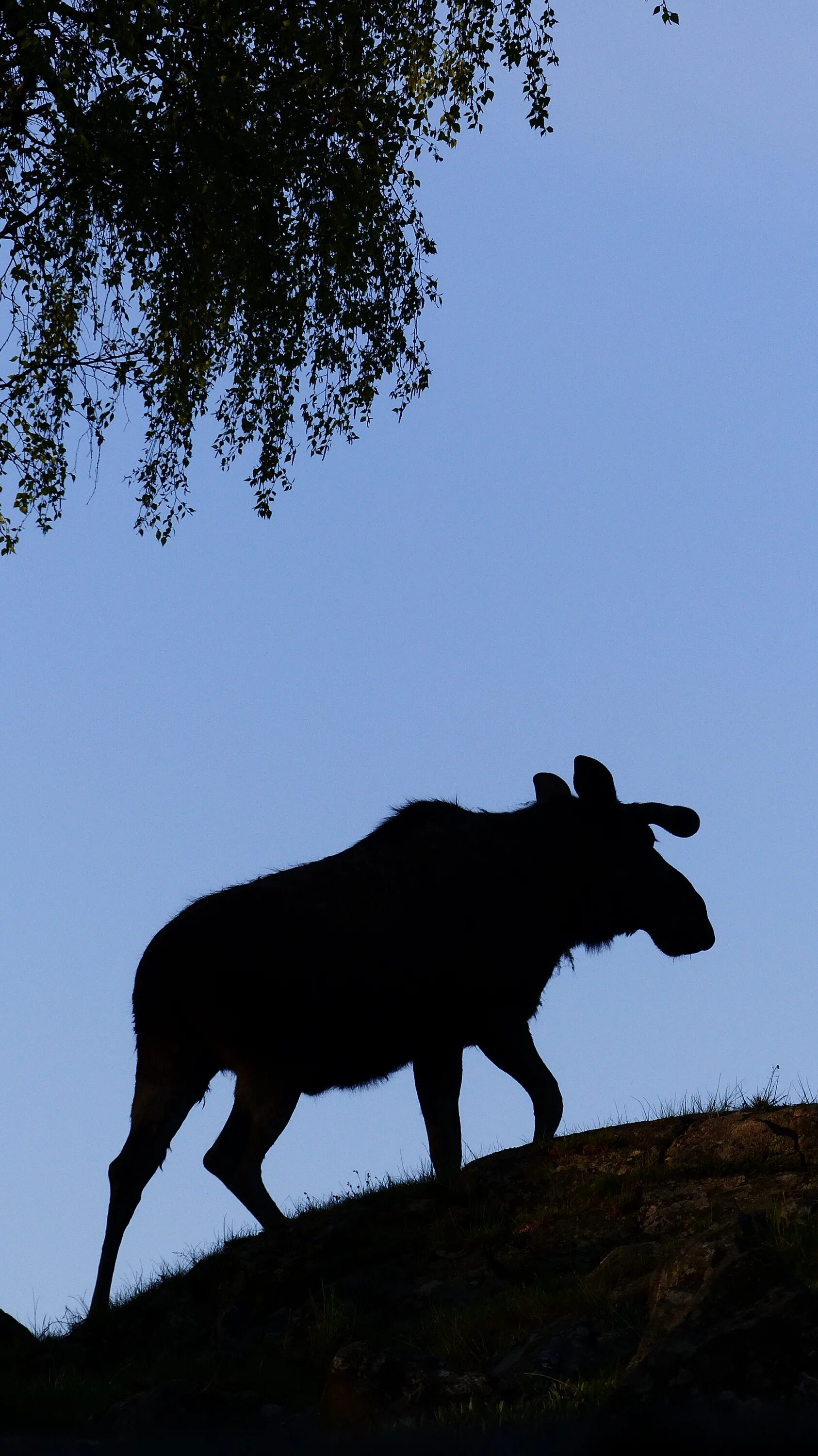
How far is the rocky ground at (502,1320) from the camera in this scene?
5.21 m

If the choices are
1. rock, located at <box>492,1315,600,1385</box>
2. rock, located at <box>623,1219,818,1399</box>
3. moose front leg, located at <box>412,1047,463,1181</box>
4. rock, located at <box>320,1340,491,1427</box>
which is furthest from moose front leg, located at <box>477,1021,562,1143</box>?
rock, located at <box>623,1219,818,1399</box>

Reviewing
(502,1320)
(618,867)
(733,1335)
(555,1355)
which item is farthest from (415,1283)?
(618,867)

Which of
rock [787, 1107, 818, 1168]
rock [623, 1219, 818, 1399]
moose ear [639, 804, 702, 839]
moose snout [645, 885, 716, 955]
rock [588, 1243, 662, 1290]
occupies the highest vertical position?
moose ear [639, 804, 702, 839]

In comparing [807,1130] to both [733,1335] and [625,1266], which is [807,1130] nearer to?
[625,1266]

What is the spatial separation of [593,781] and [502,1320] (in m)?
5.57

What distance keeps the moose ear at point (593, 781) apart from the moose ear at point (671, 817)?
0.42 m

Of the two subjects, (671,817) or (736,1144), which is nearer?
(736,1144)

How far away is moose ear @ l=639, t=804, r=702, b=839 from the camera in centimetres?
1259

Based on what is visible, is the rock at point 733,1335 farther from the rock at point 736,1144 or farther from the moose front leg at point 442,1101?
the moose front leg at point 442,1101

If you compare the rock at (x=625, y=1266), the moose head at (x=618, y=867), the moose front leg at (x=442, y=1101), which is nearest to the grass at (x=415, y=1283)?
the rock at (x=625, y=1266)

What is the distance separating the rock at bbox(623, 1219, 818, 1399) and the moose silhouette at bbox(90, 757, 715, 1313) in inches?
165

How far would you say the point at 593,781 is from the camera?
12.3 metres

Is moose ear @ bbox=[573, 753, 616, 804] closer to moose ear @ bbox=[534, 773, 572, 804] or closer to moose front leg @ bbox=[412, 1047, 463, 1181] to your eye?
moose ear @ bbox=[534, 773, 572, 804]

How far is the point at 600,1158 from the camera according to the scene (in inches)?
375
